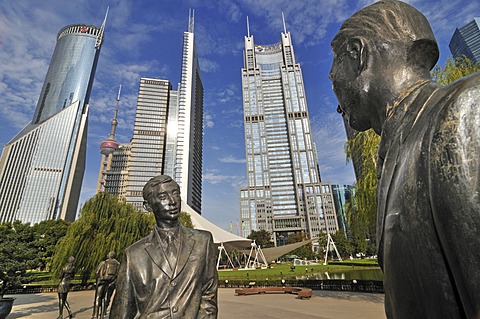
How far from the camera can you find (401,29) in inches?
34.6

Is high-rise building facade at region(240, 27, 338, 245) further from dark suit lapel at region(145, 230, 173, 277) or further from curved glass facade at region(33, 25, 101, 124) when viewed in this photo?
dark suit lapel at region(145, 230, 173, 277)

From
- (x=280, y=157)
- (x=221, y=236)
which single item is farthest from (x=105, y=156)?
(x=221, y=236)

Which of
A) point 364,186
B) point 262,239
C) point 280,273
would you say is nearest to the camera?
point 364,186

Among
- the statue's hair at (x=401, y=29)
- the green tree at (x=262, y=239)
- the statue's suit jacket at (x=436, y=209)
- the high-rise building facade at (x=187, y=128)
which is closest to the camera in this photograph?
the statue's suit jacket at (x=436, y=209)

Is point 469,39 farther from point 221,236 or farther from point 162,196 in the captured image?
point 162,196

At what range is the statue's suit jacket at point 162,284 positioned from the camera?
2.13 metres

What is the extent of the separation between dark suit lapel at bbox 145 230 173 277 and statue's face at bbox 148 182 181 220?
252mm

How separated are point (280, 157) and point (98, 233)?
7545 centimetres

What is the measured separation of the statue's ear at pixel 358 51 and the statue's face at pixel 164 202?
2.14 m

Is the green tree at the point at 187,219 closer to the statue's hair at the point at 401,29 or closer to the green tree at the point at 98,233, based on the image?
the green tree at the point at 98,233

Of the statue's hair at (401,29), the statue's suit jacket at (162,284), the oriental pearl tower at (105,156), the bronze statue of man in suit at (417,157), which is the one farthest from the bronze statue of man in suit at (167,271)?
the oriental pearl tower at (105,156)

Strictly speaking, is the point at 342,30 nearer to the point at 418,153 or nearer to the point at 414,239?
the point at 418,153

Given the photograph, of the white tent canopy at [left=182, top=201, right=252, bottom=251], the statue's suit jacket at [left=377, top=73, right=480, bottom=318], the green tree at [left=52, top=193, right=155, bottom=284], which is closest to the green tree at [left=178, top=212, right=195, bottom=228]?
the white tent canopy at [left=182, top=201, right=252, bottom=251]

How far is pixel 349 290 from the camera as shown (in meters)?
13.1
